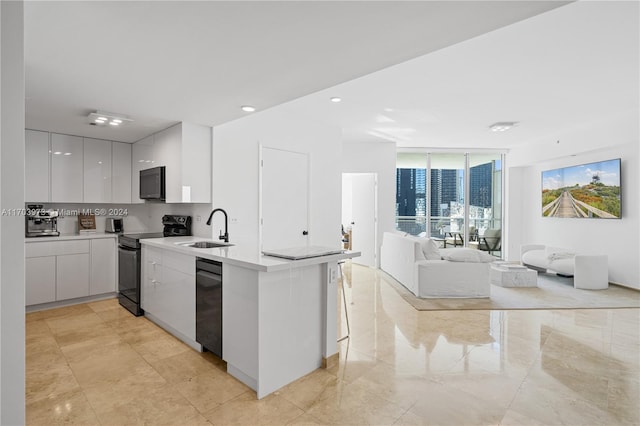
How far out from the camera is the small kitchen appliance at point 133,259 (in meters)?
3.77

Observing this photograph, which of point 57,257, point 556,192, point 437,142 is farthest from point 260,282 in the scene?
point 556,192

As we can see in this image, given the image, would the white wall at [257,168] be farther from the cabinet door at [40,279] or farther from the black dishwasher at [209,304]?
the cabinet door at [40,279]

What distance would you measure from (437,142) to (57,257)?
22.5 ft

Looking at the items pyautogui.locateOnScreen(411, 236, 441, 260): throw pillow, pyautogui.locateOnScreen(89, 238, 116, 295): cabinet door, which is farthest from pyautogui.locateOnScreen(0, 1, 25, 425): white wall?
pyautogui.locateOnScreen(411, 236, 441, 260): throw pillow

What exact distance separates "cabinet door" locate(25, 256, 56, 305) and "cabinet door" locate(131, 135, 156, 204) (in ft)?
4.18

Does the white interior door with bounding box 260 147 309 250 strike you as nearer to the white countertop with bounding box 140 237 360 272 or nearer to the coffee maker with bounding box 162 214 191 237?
the coffee maker with bounding box 162 214 191 237

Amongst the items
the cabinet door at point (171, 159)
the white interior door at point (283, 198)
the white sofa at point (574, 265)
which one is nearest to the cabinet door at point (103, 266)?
the cabinet door at point (171, 159)

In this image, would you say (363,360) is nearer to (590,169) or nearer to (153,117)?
(153,117)

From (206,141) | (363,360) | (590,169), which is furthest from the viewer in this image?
(590,169)

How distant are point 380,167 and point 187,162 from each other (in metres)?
4.27

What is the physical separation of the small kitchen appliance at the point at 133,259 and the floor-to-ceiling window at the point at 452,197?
5.08 m

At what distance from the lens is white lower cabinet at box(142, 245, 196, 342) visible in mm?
2889

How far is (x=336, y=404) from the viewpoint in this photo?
6.81ft


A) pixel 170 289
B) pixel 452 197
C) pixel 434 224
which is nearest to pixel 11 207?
pixel 170 289
